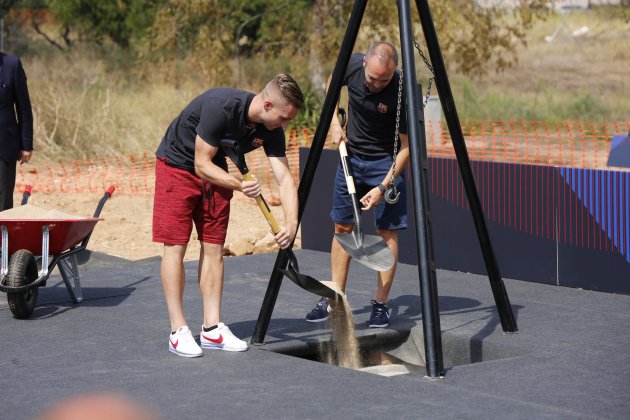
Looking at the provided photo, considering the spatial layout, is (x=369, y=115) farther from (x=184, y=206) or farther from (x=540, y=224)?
(x=540, y=224)

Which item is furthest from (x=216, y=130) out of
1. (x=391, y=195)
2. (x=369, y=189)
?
(x=369, y=189)

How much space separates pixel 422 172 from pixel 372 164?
120 centimetres

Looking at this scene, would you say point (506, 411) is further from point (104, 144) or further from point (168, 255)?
point (104, 144)

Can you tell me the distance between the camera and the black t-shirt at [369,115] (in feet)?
23.1

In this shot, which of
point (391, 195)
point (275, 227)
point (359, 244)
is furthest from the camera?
point (391, 195)

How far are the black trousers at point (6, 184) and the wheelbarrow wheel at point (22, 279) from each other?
1.27 meters

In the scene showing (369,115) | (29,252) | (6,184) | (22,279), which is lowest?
(22,279)

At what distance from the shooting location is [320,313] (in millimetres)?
7391

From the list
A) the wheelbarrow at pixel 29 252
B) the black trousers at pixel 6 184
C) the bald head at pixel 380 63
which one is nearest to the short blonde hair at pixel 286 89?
the bald head at pixel 380 63

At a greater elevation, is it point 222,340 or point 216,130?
point 216,130

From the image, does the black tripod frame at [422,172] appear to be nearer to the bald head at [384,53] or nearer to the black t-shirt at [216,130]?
the bald head at [384,53]

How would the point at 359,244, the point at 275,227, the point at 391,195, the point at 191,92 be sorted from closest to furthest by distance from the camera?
the point at 275,227
the point at 359,244
the point at 391,195
the point at 191,92

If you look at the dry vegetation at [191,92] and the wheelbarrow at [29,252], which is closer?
the wheelbarrow at [29,252]

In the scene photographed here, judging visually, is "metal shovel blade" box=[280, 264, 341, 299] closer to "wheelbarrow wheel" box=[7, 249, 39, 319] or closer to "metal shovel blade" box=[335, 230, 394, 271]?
"metal shovel blade" box=[335, 230, 394, 271]
